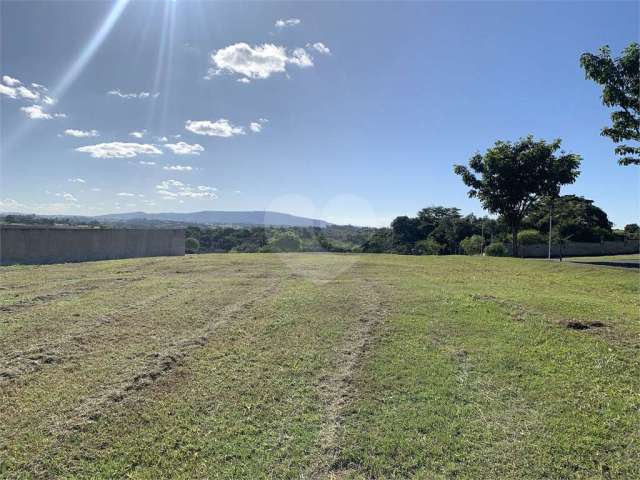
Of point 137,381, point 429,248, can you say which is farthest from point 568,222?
point 137,381

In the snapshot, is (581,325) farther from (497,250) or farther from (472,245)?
(472,245)

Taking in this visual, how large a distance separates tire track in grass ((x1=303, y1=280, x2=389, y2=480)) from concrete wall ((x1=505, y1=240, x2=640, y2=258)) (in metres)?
28.7

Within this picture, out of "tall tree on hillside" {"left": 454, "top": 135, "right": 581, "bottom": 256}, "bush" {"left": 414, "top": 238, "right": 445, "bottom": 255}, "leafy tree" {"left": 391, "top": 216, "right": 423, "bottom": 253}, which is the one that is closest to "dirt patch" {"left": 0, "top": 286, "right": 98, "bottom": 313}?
"tall tree on hillside" {"left": 454, "top": 135, "right": 581, "bottom": 256}

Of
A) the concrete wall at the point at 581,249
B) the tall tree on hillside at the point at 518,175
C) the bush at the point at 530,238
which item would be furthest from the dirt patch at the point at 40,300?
the bush at the point at 530,238

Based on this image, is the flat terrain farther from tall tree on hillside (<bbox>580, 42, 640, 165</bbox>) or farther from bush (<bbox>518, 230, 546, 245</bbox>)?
bush (<bbox>518, 230, 546, 245</bbox>)

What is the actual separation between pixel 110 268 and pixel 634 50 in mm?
16557

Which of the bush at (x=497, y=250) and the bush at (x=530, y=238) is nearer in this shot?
the bush at (x=497, y=250)

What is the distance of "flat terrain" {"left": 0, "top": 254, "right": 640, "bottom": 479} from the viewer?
306 centimetres

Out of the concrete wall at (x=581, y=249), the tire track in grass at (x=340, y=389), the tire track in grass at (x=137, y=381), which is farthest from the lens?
the concrete wall at (x=581, y=249)

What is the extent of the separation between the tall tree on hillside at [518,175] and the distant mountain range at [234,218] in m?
15.6

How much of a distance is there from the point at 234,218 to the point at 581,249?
173ft

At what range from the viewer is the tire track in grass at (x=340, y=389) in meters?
2.99

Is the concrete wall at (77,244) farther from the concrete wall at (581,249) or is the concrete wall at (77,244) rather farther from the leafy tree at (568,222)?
the leafy tree at (568,222)

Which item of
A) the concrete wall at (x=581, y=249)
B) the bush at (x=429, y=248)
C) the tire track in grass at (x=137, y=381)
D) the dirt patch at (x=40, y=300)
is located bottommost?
the tire track in grass at (x=137, y=381)
